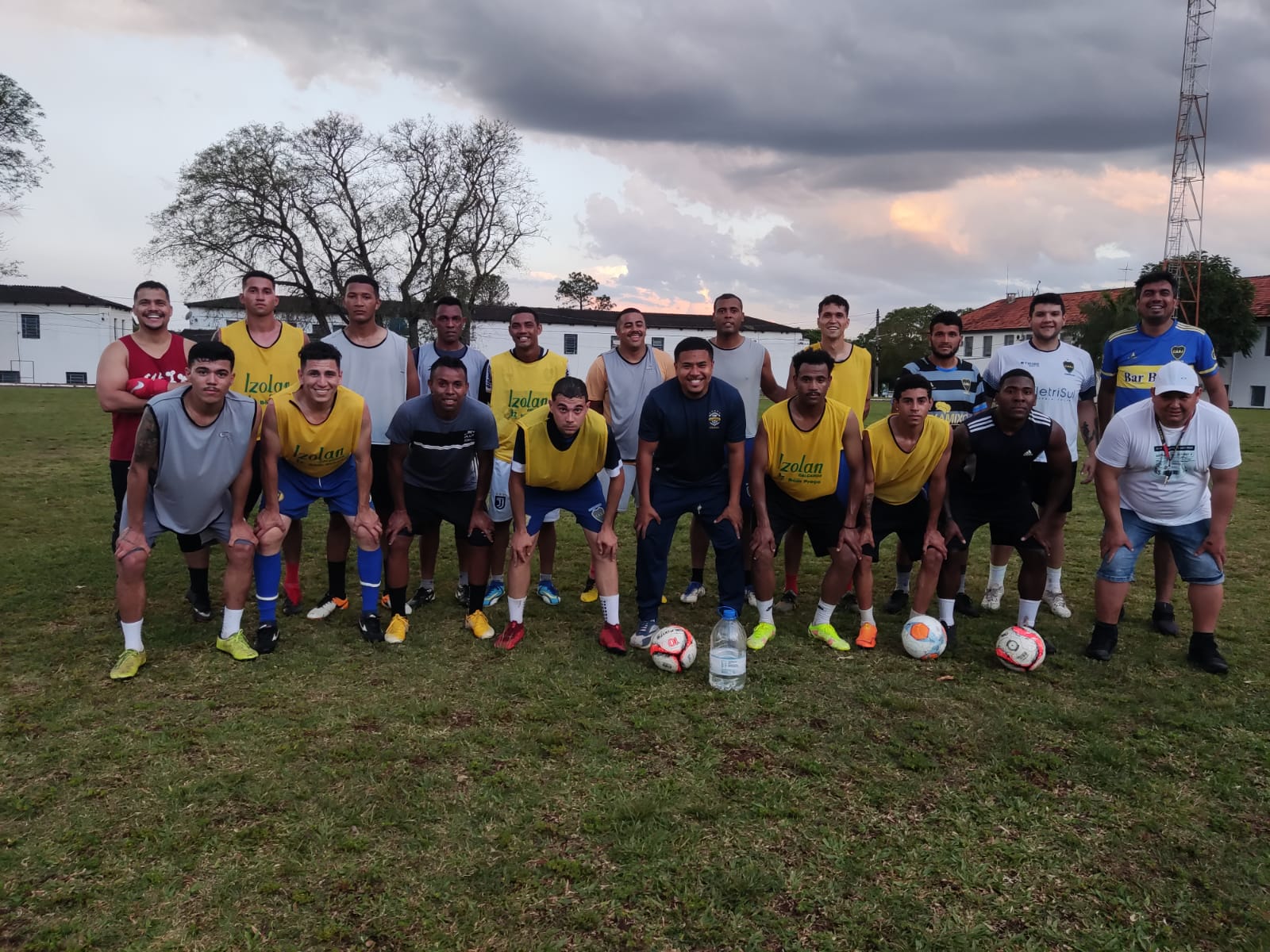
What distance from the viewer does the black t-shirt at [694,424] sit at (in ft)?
16.7

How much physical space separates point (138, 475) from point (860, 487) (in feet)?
14.3

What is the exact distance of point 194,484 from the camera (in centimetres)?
474

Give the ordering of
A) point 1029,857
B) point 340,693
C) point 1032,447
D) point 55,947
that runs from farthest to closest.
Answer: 1. point 1032,447
2. point 340,693
3. point 1029,857
4. point 55,947

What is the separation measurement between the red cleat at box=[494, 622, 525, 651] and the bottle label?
136cm

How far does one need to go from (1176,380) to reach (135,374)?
6.59 meters

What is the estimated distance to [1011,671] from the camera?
479cm

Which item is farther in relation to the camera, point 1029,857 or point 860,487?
point 860,487

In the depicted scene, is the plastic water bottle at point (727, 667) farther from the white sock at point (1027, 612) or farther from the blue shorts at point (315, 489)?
the blue shorts at point (315, 489)

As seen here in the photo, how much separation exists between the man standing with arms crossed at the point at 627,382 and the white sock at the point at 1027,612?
2.85m

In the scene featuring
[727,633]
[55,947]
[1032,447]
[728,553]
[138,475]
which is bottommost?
[55,947]

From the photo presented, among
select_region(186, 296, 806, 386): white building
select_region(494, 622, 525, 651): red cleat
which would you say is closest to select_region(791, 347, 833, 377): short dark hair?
select_region(494, 622, 525, 651): red cleat

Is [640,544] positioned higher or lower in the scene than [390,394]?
lower

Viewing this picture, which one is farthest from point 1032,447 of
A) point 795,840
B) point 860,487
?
point 795,840

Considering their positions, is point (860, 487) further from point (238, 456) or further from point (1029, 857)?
point (238, 456)
